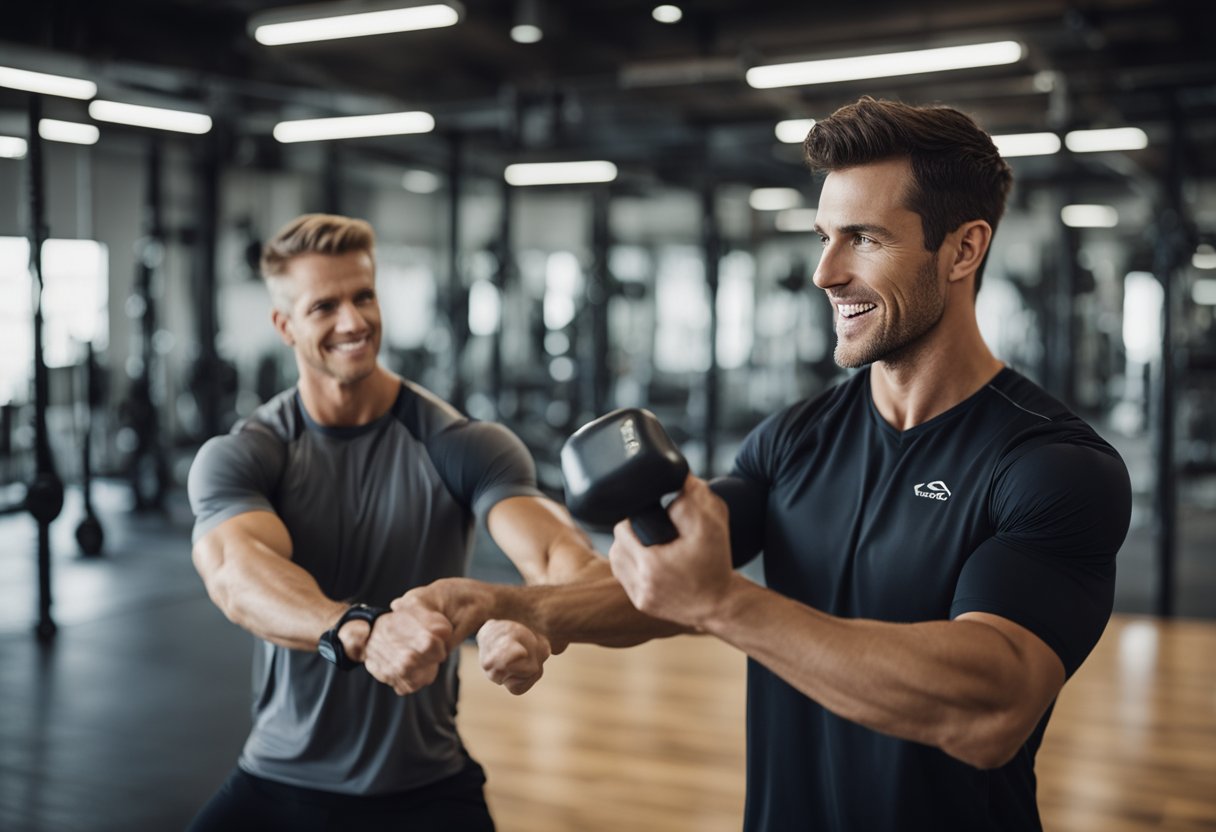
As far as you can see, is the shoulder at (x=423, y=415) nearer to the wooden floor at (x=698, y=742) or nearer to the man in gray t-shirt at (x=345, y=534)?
the man in gray t-shirt at (x=345, y=534)

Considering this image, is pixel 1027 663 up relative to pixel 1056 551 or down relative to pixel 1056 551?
down

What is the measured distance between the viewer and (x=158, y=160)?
767 cm

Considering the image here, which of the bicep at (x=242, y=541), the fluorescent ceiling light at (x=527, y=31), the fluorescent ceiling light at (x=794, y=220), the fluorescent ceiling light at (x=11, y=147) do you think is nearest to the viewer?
the bicep at (x=242, y=541)

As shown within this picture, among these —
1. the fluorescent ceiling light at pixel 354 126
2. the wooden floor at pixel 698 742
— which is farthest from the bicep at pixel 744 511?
the fluorescent ceiling light at pixel 354 126

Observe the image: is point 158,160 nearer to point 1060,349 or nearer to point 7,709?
point 7,709

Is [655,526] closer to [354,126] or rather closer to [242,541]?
[242,541]

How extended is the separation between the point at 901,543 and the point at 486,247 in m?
8.93

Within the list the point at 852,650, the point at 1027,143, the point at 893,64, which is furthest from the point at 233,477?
the point at 1027,143

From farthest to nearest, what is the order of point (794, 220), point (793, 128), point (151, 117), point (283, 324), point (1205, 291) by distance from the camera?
point (794, 220) < point (1205, 291) < point (793, 128) < point (151, 117) < point (283, 324)

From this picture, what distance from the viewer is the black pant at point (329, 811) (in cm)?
186

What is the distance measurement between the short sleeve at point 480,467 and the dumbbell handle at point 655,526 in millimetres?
943

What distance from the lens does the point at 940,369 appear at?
1.42 m

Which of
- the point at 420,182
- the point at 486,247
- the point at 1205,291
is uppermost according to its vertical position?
the point at 420,182

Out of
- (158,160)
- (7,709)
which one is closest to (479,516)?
(7,709)
